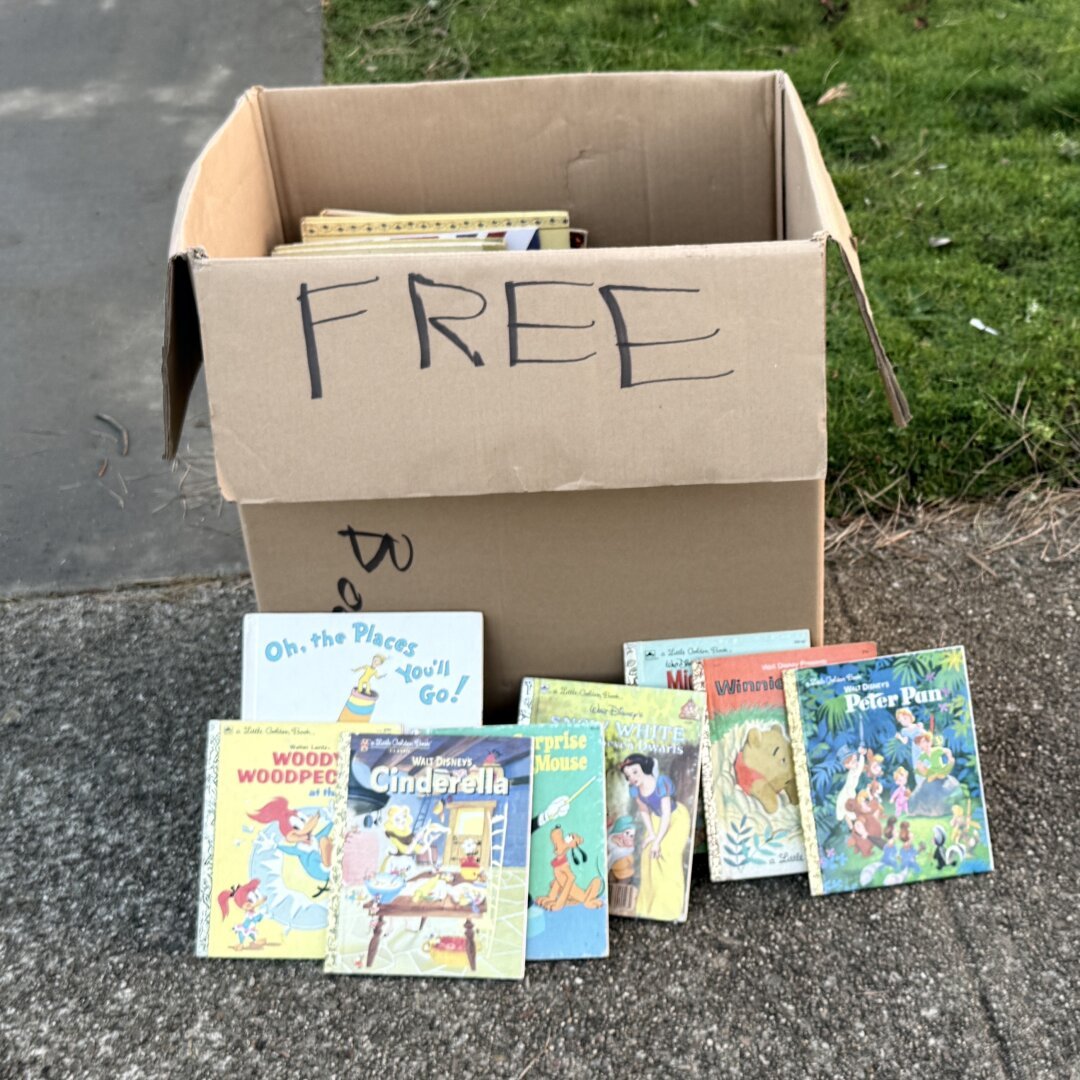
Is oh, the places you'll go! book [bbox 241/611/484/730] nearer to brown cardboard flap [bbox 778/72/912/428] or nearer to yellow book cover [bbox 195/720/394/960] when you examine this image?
yellow book cover [bbox 195/720/394/960]

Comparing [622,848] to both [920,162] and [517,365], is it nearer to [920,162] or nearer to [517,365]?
[517,365]

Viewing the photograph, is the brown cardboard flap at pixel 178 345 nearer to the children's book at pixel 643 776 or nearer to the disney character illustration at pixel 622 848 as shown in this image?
the children's book at pixel 643 776

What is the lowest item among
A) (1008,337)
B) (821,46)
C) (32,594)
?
(32,594)

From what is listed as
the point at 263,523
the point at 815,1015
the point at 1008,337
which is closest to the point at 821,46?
the point at 1008,337

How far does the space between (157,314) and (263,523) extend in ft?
5.40

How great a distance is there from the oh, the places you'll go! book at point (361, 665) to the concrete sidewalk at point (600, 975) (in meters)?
0.31

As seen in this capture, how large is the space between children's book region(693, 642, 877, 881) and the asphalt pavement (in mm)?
1154

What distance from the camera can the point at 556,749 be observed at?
1.69m

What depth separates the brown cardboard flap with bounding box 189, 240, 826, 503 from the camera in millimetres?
1469

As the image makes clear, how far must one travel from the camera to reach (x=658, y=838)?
5.53 ft

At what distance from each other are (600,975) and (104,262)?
2.56 m

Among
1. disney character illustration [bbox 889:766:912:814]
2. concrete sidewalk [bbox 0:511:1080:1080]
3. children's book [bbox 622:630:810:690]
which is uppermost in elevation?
children's book [bbox 622:630:810:690]

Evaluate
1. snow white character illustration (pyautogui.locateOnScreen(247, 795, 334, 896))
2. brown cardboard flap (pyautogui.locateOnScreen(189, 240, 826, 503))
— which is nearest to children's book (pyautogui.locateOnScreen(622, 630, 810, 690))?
brown cardboard flap (pyautogui.locateOnScreen(189, 240, 826, 503))

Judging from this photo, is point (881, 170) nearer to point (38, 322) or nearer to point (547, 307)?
point (547, 307)
